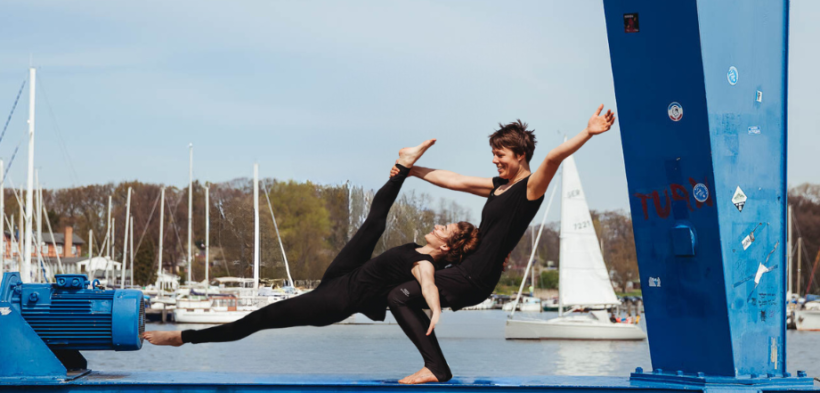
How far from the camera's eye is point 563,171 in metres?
55.7

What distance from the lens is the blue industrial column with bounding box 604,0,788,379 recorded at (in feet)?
25.5

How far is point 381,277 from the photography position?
326 inches

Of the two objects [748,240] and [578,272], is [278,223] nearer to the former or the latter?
[578,272]

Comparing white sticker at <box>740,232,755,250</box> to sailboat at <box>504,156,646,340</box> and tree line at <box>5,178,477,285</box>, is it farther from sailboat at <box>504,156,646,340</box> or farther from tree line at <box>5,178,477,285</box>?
sailboat at <box>504,156,646,340</box>

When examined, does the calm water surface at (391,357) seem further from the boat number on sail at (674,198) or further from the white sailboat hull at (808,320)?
the boat number on sail at (674,198)

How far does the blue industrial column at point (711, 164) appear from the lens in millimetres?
7781

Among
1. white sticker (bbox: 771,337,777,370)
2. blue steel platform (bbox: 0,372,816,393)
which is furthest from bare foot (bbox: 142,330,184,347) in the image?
white sticker (bbox: 771,337,777,370)

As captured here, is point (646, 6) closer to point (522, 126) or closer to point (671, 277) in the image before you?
point (522, 126)

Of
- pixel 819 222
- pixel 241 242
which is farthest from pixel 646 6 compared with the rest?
pixel 819 222

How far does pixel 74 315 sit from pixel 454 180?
11.1 feet

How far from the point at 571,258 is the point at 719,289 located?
47.0 m

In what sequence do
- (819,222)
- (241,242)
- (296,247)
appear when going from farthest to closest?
(819,222) → (296,247) → (241,242)

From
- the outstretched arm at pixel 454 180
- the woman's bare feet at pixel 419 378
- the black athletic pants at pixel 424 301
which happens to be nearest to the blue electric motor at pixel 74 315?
the black athletic pants at pixel 424 301

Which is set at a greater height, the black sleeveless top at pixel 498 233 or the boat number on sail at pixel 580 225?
the boat number on sail at pixel 580 225
